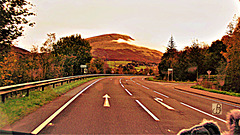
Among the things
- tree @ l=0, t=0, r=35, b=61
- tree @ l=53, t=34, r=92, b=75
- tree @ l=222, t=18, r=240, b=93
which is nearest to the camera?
tree @ l=0, t=0, r=35, b=61

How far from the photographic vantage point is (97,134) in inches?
198

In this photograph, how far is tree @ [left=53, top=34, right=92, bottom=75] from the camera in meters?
60.6

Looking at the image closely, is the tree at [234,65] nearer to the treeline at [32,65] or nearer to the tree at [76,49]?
the treeline at [32,65]

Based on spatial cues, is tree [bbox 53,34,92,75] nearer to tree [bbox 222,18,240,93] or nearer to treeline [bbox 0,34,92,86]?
treeline [bbox 0,34,92,86]

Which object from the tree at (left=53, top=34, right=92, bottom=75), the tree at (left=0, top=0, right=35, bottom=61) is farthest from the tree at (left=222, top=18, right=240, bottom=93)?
the tree at (left=53, top=34, right=92, bottom=75)

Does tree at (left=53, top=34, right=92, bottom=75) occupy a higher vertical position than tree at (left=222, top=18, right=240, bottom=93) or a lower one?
higher

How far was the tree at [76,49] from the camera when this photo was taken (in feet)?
199

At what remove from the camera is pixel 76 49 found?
6209cm

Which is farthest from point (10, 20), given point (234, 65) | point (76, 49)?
point (76, 49)

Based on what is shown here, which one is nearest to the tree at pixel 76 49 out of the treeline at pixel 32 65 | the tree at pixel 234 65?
the treeline at pixel 32 65

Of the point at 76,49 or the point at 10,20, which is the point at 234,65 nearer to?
the point at 10,20

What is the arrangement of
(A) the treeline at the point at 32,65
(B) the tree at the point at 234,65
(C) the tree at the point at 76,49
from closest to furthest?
(A) the treeline at the point at 32,65
(B) the tree at the point at 234,65
(C) the tree at the point at 76,49

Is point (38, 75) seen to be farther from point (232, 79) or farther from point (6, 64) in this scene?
point (232, 79)

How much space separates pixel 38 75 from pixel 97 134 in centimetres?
2951
